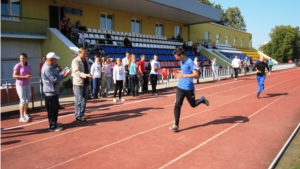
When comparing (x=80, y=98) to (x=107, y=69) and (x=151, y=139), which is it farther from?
(x=107, y=69)

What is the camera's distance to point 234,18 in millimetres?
84000

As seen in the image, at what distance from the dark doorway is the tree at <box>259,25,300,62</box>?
188ft

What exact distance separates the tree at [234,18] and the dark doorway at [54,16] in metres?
72.7

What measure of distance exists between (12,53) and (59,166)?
12853 mm

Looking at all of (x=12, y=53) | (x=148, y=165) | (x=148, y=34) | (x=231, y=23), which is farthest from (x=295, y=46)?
(x=148, y=165)

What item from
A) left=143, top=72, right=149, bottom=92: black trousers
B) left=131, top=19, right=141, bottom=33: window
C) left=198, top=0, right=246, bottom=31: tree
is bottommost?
left=143, top=72, right=149, bottom=92: black trousers

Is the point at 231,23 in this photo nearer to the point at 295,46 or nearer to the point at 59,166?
the point at 295,46

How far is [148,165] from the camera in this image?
4.64 meters

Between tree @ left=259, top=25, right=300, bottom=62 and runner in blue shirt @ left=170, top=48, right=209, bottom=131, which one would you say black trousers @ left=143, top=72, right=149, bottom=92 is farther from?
tree @ left=259, top=25, right=300, bottom=62

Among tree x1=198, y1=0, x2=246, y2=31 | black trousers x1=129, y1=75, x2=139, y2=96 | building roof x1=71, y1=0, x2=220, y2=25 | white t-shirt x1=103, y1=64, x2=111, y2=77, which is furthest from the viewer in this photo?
tree x1=198, y1=0, x2=246, y2=31

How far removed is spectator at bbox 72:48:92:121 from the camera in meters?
7.43

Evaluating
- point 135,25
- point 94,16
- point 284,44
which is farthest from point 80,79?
point 284,44

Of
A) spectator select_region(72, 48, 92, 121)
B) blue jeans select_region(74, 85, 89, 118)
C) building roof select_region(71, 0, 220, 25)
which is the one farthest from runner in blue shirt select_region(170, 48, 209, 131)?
building roof select_region(71, 0, 220, 25)

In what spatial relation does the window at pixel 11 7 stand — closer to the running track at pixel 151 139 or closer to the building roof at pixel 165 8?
the building roof at pixel 165 8
